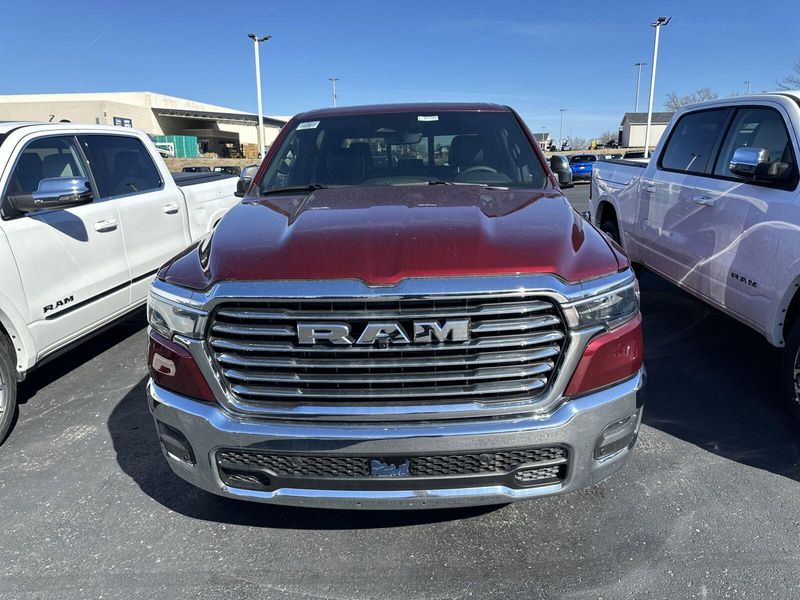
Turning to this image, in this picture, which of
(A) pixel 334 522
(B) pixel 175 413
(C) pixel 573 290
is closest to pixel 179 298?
(B) pixel 175 413

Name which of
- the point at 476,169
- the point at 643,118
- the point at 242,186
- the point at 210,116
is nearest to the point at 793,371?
the point at 476,169

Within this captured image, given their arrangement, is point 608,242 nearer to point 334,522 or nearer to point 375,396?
point 375,396

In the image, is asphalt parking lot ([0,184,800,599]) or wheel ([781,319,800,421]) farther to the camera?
wheel ([781,319,800,421])

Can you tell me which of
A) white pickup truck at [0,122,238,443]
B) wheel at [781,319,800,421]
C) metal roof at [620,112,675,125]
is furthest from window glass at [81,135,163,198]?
metal roof at [620,112,675,125]

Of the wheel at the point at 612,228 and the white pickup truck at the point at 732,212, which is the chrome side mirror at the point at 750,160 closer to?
the white pickup truck at the point at 732,212

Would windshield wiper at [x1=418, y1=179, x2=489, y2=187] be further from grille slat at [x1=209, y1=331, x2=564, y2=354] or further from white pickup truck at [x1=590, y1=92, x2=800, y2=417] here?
white pickup truck at [x1=590, y1=92, x2=800, y2=417]

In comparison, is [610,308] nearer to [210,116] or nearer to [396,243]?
[396,243]

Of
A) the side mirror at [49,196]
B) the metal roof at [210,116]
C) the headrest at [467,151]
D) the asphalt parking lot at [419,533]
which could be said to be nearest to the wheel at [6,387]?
the asphalt parking lot at [419,533]

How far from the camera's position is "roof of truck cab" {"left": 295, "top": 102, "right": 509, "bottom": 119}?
13.8 feet

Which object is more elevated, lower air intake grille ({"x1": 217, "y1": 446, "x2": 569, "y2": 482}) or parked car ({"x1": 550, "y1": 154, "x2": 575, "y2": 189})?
parked car ({"x1": 550, "y1": 154, "x2": 575, "y2": 189})

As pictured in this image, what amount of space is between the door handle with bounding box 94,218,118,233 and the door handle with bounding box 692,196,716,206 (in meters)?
4.76

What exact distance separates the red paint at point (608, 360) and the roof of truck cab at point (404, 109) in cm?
235

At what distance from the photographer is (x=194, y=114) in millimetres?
65500

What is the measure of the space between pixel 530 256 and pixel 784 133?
2.78 m
